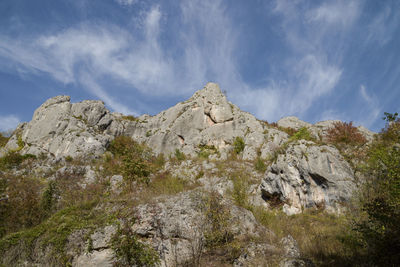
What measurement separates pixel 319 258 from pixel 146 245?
611 centimetres

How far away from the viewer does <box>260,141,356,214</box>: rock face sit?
11797 mm

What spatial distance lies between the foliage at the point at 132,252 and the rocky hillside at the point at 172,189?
1.2 inches

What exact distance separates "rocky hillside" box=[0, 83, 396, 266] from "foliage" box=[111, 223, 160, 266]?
0.03 m

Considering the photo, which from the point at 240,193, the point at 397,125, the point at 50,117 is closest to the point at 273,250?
the point at 240,193

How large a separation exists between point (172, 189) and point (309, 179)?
30.5ft

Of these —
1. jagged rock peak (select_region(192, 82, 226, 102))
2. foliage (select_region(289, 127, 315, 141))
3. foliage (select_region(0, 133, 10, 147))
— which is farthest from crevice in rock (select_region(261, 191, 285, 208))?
foliage (select_region(0, 133, 10, 147))

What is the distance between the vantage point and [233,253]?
240 inches

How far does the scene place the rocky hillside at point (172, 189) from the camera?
6.07m

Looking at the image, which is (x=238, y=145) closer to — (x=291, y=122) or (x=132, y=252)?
(x=291, y=122)

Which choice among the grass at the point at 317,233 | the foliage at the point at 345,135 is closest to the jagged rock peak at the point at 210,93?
the foliage at the point at 345,135

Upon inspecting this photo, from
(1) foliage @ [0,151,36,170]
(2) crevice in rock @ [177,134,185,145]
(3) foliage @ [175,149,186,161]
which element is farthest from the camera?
(2) crevice in rock @ [177,134,185,145]

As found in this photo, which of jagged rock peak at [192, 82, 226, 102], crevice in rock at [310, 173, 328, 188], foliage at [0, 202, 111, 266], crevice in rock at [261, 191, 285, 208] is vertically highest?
jagged rock peak at [192, 82, 226, 102]

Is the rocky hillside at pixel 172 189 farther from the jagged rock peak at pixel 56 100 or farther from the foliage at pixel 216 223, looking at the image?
the jagged rock peak at pixel 56 100

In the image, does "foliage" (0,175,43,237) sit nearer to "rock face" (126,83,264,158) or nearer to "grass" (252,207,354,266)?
"grass" (252,207,354,266)
